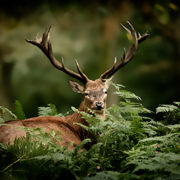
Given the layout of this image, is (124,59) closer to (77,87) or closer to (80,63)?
(77,87)

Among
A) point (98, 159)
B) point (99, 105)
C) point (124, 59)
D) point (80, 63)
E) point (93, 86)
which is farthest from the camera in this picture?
point (80, 63)

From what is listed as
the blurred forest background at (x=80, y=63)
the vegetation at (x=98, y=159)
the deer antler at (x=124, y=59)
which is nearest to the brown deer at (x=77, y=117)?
the deer antler at (x=124, y=59)

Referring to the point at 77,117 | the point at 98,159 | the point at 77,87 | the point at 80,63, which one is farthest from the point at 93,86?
the point at 80,63

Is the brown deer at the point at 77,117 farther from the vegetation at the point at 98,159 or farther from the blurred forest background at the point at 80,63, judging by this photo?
the blurred forest background at the point at 80,63

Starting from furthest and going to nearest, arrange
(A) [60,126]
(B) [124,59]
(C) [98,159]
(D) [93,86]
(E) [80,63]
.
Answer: (E) [80,63]
(B) [124,59]
(D) [93,86]
(A) [60,126]
(C) [98,159]

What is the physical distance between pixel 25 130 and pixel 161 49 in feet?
43.4

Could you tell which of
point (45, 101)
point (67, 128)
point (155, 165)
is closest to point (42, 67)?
point (45, 101)

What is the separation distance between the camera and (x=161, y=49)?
16469 mm

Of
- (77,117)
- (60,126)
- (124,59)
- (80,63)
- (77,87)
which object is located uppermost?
(80,63)

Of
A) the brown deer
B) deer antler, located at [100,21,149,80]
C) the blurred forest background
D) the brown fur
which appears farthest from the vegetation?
the blurred forest background

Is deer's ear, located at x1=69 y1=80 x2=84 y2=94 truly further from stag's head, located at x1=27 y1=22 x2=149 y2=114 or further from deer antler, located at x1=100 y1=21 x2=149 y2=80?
deer antler, located at x1=100 y1=21 x2=149 y2=80

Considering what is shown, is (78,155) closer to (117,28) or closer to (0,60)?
(117,28)

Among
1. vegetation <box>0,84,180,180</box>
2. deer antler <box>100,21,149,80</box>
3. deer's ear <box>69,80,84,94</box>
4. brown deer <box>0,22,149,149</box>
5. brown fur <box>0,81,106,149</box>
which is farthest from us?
deer's ear <box>69,80,84,94</box>

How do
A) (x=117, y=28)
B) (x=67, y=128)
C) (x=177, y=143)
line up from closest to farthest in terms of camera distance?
1. (x=177, y=143)
2. (x=67, y=128)
3. (x=117, y=28)
